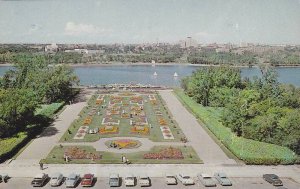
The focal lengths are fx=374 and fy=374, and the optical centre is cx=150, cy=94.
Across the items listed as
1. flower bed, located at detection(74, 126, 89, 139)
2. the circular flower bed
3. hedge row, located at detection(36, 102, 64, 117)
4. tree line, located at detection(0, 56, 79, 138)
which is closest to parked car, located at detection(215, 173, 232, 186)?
the circular flower bed

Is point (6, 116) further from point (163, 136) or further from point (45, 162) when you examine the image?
point (163, 136)

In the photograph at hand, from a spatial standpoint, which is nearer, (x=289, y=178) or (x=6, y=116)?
(x=289, y=178)

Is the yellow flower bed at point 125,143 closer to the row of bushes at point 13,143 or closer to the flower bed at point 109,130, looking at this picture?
the flower bed at point 109,130

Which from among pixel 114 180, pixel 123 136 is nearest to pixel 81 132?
pixel 123 136

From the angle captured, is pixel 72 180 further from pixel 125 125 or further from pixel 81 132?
pixel 125 125

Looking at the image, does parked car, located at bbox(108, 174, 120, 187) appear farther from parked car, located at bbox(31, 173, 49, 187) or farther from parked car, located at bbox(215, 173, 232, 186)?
parked car, located at bbox(215, 173, 232, 186)

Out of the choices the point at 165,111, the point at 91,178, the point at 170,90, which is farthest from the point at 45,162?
the point at 170,90
